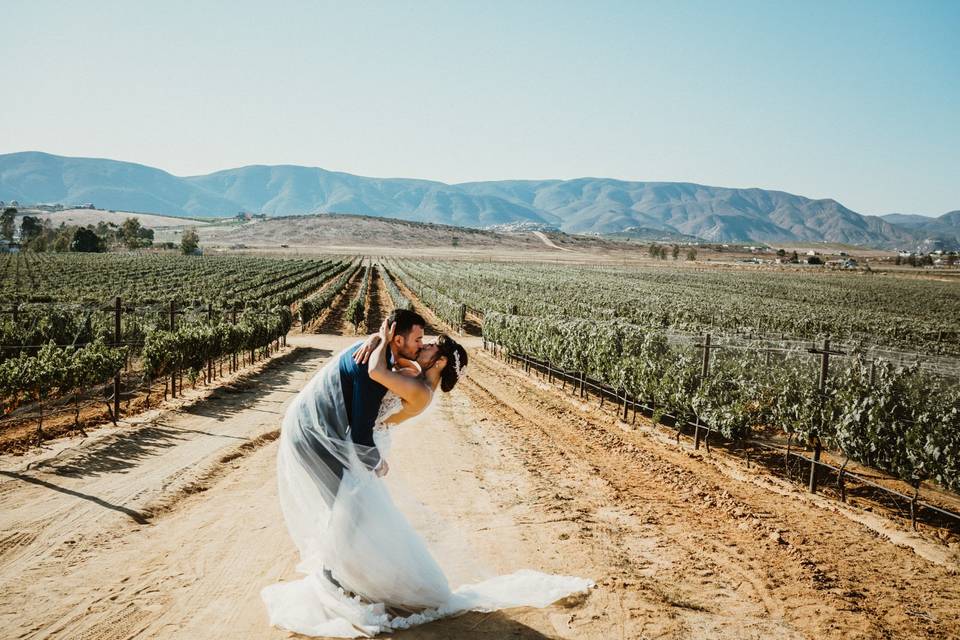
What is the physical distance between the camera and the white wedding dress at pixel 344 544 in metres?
4.36

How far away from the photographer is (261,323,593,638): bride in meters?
4.28

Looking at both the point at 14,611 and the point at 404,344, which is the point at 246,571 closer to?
the point at 14,611

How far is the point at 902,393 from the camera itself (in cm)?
936

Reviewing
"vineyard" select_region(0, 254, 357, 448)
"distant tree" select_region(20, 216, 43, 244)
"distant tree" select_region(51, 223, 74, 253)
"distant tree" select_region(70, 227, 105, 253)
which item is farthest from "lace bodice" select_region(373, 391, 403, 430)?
"distant tree" select_region(20, 216, 43, 244)

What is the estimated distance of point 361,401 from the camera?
4.35 m

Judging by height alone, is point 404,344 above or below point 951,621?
above

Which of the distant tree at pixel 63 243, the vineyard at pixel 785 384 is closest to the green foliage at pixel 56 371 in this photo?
the vineyard at pixel 785 384

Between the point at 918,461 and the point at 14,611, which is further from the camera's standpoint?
the point at 918,461

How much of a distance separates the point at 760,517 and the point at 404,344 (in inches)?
222

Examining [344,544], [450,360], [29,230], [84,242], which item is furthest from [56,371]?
[29,230]

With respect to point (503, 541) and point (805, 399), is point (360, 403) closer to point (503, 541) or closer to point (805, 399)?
point (503, 541)

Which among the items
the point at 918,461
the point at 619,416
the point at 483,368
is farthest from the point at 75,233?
the point at 918,461

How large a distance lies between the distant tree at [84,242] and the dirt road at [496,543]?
355ft

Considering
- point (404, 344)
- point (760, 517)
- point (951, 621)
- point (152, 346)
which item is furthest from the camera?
point (152, 346)
